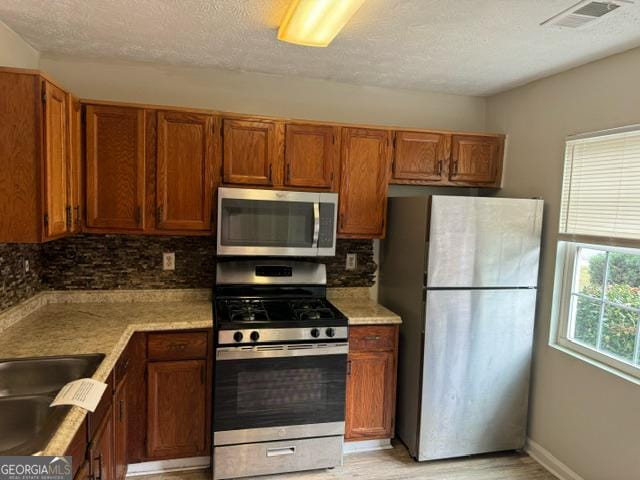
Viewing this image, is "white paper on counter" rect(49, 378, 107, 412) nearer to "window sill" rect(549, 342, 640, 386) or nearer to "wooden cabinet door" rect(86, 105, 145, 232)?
"wooden cabinet door" rect(86, 105, 145, 232)

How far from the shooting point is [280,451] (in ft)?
8.30

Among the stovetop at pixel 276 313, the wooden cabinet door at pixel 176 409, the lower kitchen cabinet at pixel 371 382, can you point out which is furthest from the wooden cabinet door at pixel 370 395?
the wooden cabinet door at pixel 176 409

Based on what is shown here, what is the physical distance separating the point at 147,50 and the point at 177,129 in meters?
0.49

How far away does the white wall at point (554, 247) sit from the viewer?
2248 millimetres

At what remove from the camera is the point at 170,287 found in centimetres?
294

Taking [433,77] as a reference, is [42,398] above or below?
below

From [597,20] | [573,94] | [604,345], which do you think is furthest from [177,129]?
[604,345]

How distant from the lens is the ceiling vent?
5.71ft

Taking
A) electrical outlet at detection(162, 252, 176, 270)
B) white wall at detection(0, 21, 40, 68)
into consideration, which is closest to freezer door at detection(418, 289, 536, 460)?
electrical outlet at detection(162, 252, 176, 270)

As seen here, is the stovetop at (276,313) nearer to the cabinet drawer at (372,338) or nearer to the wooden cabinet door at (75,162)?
the cabinet drawer at (372,338)

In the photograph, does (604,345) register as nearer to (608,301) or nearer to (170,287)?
(608,301)

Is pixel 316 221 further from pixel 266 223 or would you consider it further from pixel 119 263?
pixel 119 263

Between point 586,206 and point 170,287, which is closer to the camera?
point 586,206

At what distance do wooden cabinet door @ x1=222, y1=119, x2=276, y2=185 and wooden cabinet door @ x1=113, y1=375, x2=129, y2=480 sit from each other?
136cm
